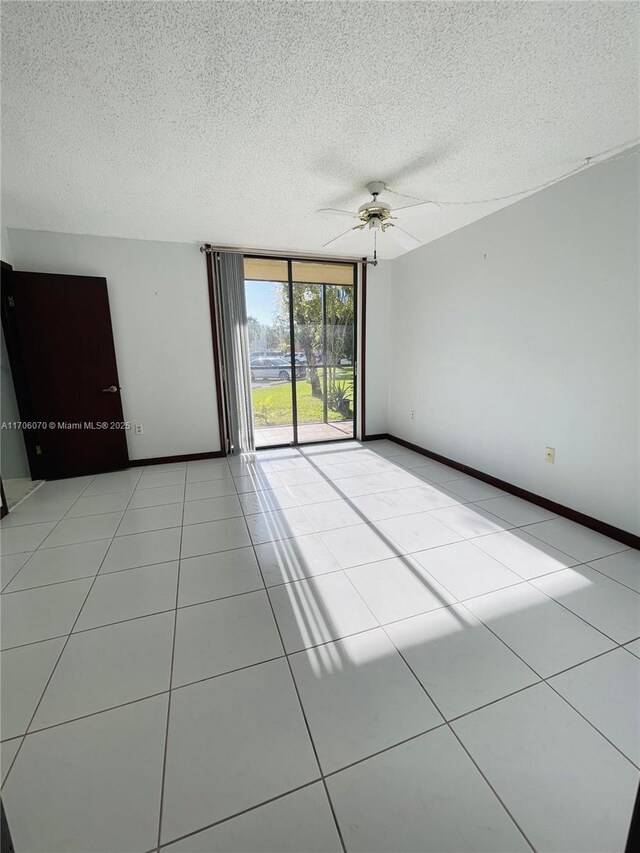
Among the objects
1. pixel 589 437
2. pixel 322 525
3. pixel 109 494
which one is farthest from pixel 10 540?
pixel 589 437

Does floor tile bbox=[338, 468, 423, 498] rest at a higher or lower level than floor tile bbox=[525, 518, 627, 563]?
higher

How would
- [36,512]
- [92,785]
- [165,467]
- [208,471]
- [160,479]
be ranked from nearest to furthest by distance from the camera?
[92,785]
[36,512]
[160,479]
[208,471]
[165,467]

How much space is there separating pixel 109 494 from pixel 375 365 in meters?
3.63

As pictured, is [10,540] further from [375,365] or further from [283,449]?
[375,365]

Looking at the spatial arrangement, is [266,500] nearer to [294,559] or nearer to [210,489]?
[210,489]

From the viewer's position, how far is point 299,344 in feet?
15.3

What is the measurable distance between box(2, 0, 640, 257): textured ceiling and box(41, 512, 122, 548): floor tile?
2537 millimetres

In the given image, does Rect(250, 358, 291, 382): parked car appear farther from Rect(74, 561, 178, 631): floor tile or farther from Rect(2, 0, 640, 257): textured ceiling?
Rect(74, 561, 178, 631): floor tile

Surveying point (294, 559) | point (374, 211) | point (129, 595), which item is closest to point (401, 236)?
point (374, 211)

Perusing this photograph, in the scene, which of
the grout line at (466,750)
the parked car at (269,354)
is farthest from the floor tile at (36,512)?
the grout line at (466,750)

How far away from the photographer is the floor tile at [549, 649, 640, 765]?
117 centimetres

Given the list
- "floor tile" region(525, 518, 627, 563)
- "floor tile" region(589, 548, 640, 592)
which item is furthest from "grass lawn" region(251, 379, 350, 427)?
"floor tile" region(589, 548, 640, 592)

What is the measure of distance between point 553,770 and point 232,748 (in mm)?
1030

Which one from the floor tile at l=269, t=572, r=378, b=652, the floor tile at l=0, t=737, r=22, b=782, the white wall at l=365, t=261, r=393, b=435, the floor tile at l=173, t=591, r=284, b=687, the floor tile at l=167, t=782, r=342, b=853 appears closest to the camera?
the floor tile at l=167, t=782, r=342, b=853
